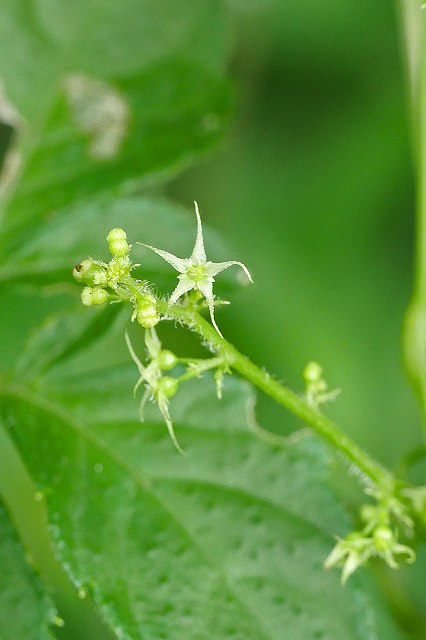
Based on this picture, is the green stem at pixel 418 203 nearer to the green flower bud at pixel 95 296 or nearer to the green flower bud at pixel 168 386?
the green flower bud at pixel 168 386

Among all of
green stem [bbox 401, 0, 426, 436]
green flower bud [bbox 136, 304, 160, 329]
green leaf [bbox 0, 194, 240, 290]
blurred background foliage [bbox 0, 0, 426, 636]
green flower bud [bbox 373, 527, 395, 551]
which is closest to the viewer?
green flower bud [bbox 136, 304, 160, 329]

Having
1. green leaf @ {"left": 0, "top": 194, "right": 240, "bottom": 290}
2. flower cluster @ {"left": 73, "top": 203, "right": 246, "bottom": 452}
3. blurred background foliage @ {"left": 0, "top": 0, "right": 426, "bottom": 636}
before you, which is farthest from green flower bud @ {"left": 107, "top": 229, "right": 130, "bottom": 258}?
blurred background foliage @ {"left": 0, "top": 0, "right": 426, "bottom": 636}

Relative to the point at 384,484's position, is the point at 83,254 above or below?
above

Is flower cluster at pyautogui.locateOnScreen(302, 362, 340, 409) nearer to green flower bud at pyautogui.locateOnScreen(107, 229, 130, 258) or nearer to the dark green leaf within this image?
green flower bud at pyautogui.locateOnScreen(107, 229, 130, 258)

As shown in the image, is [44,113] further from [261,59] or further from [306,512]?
[261,59]

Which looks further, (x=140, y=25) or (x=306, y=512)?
(x=140, y=25)

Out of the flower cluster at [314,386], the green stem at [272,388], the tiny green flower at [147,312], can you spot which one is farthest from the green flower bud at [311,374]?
the tiny green flower at [147,312]

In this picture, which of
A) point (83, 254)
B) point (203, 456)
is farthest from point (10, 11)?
point (203, 456)
